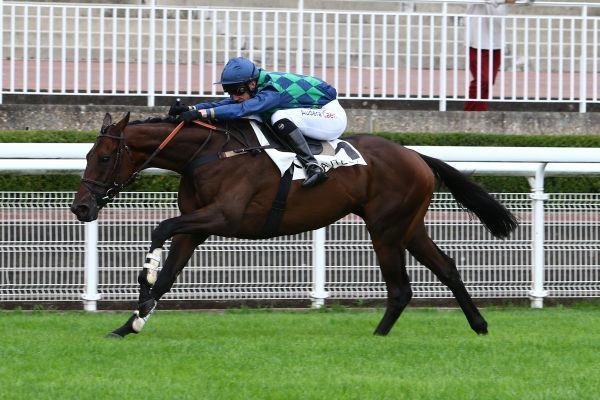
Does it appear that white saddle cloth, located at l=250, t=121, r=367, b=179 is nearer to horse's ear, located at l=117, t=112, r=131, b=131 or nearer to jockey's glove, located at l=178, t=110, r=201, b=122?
jockey's glove, located at l=178, t=110, r=201, b=122

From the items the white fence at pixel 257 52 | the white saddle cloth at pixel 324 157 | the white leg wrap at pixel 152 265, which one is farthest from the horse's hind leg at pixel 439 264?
the white fence at pixel 257 52

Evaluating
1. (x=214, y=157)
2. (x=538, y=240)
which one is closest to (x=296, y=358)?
(x=214, y=157)

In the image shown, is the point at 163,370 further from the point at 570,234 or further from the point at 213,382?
the point at 570,234

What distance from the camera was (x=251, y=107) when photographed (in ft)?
26.3

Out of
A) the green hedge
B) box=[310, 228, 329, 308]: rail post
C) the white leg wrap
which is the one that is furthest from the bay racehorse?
the green hedge

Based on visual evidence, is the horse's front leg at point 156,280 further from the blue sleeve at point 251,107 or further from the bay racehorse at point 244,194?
the blue sleeve at point 251,107

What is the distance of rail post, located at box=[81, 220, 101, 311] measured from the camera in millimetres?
9328

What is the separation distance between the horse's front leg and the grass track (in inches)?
3.6

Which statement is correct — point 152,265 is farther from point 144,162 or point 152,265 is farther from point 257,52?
point 257,52

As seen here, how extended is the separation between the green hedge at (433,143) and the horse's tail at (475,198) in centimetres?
138

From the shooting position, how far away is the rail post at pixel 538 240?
981cm

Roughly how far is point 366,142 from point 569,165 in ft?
6.78

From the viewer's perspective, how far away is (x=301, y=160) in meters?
8.13

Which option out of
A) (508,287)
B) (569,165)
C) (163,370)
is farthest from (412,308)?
(163,370)
